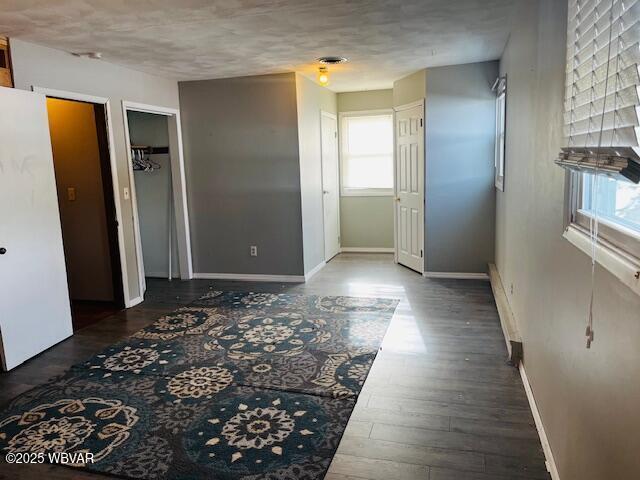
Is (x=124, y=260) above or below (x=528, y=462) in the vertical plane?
above

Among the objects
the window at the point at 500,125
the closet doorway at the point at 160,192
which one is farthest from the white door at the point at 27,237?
the window at the point at 500,125

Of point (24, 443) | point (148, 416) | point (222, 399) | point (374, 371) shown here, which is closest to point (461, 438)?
point (374, 371)

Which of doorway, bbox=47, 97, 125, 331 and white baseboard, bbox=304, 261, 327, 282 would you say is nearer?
doorway, bbox=47, 97, 125, 331

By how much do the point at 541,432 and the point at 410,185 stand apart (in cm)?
389

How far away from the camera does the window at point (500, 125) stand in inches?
171

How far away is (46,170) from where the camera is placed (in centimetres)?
363

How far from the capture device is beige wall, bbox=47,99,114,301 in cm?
460

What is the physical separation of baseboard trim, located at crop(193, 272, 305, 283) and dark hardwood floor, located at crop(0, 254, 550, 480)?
24.9 inches

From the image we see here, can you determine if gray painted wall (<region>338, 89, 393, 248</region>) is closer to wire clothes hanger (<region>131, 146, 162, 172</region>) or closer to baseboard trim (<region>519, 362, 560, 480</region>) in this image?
wire clothes hanger (<region>131, 146, 162, 172</region>)

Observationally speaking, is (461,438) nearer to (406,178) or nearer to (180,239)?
(406,178)

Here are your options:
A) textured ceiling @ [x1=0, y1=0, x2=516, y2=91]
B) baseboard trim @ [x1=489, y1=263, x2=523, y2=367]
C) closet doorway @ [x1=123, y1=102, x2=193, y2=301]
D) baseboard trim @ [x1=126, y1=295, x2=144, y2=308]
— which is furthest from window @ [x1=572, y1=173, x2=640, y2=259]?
closet doorway @ [x1=123, y1=102, x2=193, y2=301]

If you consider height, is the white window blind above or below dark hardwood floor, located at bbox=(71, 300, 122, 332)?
above

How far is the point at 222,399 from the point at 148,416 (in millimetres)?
419

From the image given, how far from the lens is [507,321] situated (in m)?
3.54
